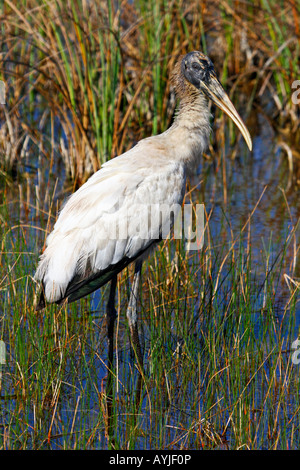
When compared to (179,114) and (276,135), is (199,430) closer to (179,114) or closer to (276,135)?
(179,114)

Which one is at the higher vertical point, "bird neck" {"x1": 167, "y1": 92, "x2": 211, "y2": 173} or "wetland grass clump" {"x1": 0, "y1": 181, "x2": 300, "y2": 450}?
"bird neck" {"x1": 167, "y1": 92, "x2": 211, "y2": 173}

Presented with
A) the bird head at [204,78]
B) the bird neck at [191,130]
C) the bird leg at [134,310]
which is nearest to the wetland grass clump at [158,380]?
the bird leg at [134,310]

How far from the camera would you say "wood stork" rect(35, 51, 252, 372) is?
441 cm

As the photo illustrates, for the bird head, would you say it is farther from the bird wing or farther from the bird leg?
the bird leg

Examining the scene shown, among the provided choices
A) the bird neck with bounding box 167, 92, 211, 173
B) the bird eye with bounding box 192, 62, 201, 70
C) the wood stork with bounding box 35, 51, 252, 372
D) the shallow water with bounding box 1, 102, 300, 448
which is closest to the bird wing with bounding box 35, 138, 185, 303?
the wood stork with bounding box 35, 51, 252, 372

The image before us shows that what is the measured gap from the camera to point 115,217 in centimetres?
446

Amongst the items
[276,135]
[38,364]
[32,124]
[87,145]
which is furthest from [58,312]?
[276,135]

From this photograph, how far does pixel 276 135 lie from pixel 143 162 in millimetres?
4411

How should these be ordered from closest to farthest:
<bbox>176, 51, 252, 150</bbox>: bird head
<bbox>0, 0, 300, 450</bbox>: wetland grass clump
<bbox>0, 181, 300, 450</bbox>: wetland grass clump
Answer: <bbox>0, 181, 300, 450</bbox>: wetland grass clump → <bbox>0, 0, 300, 450</bbox>: wetland grass clump → <bbox>176, 51, 252, 150</bbox>: bird head

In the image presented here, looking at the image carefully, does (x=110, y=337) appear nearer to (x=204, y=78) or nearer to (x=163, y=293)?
(x=163, y=293)

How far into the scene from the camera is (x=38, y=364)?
156 inches
